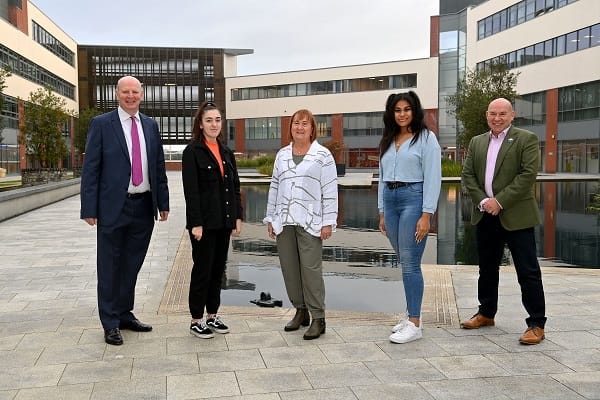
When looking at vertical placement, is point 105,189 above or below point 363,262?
above

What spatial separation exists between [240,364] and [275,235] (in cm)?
126

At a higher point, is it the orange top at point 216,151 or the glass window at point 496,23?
the glass window at point 496,23

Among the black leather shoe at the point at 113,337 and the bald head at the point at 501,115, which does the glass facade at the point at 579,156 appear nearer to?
the bald head at the point at 501,115

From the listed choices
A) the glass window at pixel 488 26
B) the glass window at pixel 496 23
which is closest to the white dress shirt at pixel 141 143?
the glass window at pixel 496 23

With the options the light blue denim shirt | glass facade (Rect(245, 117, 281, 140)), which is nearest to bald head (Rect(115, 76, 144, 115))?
the light blue denim shirt

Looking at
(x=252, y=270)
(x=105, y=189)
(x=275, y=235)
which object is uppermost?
(x=105, y=189)

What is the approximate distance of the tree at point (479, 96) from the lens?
33.8 meters

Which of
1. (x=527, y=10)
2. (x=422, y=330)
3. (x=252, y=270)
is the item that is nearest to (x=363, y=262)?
(x=252, y=270)

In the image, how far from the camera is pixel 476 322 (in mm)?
4992

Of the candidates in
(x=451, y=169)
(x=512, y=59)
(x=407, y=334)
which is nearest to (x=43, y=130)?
(x=451, y=169)

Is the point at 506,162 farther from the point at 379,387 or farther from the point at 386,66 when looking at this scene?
the point at 386,66

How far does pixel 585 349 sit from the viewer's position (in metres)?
4.42

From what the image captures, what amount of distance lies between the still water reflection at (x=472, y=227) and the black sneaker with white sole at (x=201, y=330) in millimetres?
4488

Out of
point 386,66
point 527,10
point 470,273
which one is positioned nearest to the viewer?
point 470,273
